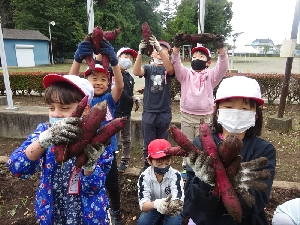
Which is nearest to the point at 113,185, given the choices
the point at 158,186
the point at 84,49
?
the point at 158,186

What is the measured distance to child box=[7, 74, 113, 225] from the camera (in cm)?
144

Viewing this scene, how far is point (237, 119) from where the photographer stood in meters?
1.45

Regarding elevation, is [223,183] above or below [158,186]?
above

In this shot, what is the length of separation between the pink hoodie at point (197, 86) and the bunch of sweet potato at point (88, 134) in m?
2.20

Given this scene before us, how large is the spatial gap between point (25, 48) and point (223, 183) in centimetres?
3334

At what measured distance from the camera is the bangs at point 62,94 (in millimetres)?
1488

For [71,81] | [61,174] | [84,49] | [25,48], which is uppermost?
[25,48]

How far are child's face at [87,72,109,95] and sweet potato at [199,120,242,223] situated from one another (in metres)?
1.38

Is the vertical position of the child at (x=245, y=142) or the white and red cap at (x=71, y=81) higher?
the white and red cap at (x=71, y=81)

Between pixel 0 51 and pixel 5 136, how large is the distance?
189cm

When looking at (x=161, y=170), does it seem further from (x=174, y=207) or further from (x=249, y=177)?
(x=249, y=177)

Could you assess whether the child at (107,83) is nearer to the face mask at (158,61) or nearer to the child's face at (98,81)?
the child's face at (98,81)

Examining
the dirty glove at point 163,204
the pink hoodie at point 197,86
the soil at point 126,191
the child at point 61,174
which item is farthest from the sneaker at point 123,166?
the child at point 61,174

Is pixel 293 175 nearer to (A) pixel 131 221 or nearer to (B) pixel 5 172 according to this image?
(A) pixel 131 221
